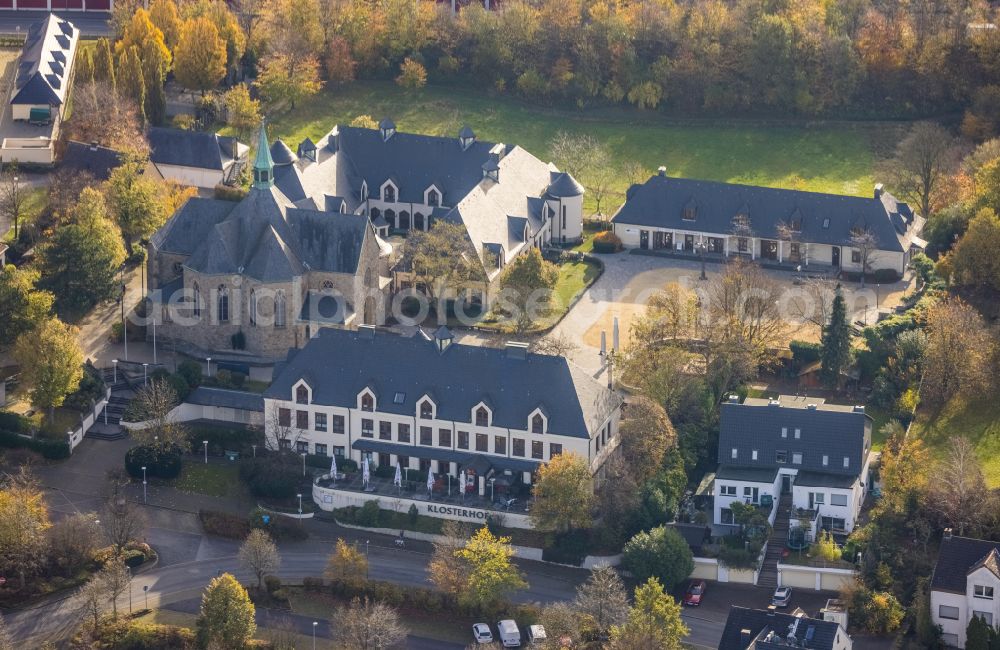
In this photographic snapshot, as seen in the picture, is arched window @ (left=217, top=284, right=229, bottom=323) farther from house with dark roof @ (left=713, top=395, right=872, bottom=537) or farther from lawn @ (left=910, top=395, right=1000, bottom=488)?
lawn @ (left=910, top=395, right=1000, bottom=488)

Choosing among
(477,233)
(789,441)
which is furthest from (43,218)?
(789,441)

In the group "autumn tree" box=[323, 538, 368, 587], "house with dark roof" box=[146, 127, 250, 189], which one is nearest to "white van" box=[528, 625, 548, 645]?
"autumn tree" box=[323, 538, 368, 587]

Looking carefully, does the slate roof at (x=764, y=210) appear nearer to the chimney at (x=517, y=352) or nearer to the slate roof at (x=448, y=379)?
the slate roof at (x=448, y=379)

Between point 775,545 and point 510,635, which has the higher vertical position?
point 775,545

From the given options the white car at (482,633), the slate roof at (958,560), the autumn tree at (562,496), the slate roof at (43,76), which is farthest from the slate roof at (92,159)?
the slate roof at (958,560)

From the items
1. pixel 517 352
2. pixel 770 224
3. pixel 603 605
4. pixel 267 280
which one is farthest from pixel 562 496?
pixel 770 224

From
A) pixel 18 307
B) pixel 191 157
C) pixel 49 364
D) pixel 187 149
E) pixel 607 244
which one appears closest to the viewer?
pixel 49 364

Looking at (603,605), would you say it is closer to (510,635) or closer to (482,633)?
(510,635)

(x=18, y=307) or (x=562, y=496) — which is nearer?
(x=562, y=496)
